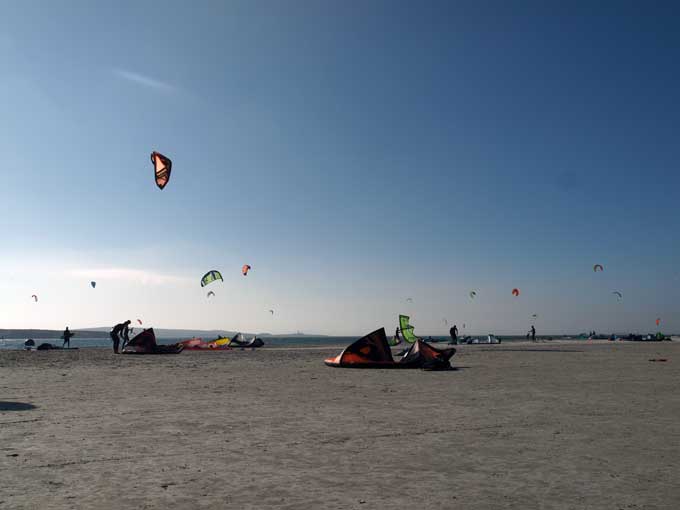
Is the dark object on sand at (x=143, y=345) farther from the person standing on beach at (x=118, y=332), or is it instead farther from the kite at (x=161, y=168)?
the kite at (x=161, y=168)

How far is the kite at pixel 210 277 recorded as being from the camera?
124 ft

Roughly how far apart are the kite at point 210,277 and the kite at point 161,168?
758 inches

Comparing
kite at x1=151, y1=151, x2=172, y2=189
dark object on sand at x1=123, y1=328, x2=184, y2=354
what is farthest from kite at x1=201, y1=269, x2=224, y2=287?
kite at x1=151, y1=151, x2=172, y2=189

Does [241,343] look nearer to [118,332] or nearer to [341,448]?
[118,332]

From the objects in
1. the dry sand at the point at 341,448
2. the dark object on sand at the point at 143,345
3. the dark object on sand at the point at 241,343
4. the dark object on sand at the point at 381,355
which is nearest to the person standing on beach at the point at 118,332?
the dark object on sand at the point at 143,345

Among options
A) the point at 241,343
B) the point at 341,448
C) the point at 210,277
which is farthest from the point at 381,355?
the point at 241,343

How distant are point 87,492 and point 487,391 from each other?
932 centimetres

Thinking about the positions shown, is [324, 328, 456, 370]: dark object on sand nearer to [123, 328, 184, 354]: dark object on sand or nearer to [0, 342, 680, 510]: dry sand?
[0, 342, 680, 510]: dry sand

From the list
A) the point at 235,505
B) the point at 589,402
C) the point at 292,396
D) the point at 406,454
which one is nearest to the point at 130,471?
the point at 235,505

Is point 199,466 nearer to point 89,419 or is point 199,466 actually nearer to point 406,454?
point 406,454

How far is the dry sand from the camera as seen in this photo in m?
4.38

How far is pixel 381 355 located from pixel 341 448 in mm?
13090

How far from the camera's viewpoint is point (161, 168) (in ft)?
62.0

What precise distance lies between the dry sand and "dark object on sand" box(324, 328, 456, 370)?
6.48 meters
